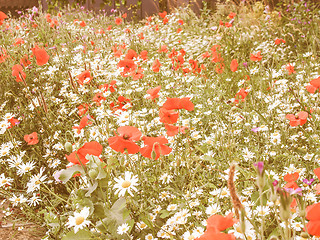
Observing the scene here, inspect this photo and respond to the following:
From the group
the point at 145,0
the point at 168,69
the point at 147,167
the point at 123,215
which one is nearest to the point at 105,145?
the point at 147,167

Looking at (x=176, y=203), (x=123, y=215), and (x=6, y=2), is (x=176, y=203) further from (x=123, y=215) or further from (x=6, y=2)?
(x=6, y=2)

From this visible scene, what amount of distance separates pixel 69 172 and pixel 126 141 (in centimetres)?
32

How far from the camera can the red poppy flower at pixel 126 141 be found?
4.45 feet

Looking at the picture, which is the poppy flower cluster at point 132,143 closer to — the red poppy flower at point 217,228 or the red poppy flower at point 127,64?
the red poppy flower at point 217,228

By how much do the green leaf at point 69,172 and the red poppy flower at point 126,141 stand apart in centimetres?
24

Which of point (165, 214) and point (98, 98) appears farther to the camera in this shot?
point (98, 98)

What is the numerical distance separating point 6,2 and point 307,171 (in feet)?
42.0

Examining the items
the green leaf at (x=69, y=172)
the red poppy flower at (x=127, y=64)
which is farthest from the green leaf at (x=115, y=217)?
the red poppy flower at (x=127, y=64)

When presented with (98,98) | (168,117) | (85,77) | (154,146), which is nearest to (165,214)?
(154,146)

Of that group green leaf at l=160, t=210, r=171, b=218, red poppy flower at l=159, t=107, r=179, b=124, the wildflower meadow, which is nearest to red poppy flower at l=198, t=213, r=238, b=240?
the wildflower meadow

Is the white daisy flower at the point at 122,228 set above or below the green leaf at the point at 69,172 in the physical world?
below

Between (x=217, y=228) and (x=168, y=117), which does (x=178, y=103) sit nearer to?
(x=168, y=117)

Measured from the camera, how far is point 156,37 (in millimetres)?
5562

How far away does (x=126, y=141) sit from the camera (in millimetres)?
1373
